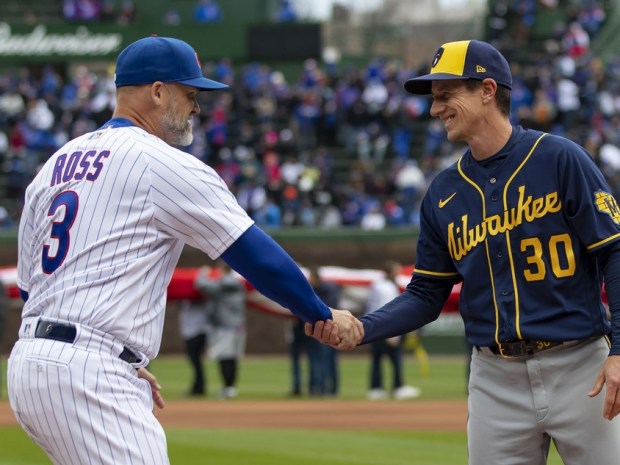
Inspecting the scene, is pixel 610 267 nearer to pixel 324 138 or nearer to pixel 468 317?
pixel 468 317

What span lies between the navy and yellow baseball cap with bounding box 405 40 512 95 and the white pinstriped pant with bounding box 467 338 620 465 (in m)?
1.12

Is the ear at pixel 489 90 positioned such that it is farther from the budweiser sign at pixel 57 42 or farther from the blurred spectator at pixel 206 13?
the blurred spectator at pixel 206 13

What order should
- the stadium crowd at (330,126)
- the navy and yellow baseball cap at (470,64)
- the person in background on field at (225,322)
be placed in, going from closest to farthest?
the navy and yellow baseball cap at (470,64)
the person in background on field at (225,322)
the stadium crowd at (330,126)

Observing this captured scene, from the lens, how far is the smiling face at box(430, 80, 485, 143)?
4949 millimetres

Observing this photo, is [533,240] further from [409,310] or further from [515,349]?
[409,310]

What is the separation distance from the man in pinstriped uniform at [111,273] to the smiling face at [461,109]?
40.2 inches

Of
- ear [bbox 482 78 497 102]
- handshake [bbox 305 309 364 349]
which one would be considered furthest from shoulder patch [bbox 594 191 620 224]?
handshake [bbox 305 309 364 349]

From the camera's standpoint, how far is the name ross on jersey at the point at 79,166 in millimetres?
4250

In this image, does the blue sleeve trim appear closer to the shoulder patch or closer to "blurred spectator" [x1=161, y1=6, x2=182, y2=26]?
the shoulder patch

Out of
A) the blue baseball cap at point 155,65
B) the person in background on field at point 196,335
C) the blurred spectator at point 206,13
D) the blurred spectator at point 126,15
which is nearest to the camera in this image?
the blue baseball cap at point 155,65

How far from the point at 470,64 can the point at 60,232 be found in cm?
180

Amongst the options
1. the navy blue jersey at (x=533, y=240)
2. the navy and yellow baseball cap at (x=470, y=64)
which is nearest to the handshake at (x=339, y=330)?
the navy blue jersey at (x=533, y=240)

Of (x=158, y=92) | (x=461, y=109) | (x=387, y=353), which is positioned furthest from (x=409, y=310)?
(x=387, y=353)

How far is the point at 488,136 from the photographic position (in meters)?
4.96
